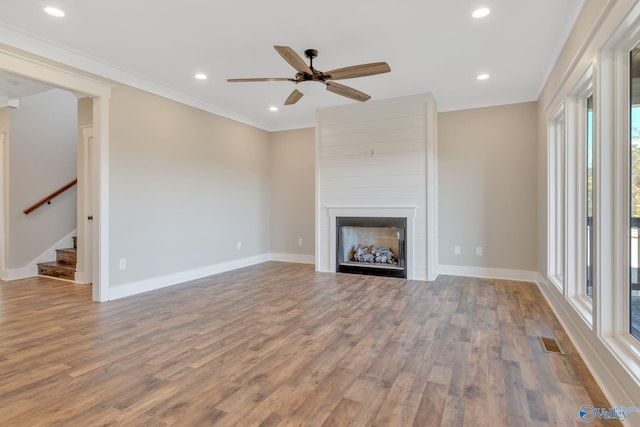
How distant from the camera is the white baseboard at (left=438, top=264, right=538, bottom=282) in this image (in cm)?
488

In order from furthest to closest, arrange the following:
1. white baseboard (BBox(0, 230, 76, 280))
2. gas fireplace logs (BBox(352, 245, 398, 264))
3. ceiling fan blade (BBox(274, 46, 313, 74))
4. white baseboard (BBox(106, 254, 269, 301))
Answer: gas fireplace logs (BBox(352, 245, 398, 264)) < white baseboard (BBox(0, 230, 76, 280)) < white baseboard (BBox(106, 254, 269, 301)) < ceiling fan blade (BBox(274, 46, 313, 74))

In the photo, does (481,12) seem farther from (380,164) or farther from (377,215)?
(377,215)

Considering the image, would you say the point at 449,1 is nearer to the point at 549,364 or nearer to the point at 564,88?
the point at 564,88

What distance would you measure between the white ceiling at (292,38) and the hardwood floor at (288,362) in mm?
2739

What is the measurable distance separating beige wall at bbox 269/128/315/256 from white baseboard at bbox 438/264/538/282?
8.24 feet

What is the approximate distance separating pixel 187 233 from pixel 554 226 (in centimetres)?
489

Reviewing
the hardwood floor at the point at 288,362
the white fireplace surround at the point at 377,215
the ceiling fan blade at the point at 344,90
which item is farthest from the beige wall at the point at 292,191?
the ceiling fan blade at the point at 344,90

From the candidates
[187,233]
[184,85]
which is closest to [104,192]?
[187,233]

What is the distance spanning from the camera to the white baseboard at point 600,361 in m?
1.72

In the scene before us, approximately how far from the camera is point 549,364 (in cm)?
231

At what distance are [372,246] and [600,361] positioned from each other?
144 inches

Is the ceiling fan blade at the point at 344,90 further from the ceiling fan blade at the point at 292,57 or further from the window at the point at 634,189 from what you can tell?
the window at the point at 634,189
